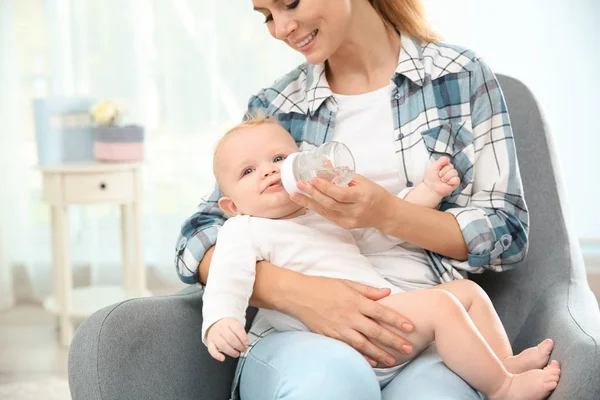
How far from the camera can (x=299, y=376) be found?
126 centimetres

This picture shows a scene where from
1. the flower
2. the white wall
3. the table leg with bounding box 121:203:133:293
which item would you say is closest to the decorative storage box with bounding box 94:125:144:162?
the flower

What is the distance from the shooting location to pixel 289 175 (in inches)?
56.5

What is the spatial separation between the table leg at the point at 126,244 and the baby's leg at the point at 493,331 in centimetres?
207

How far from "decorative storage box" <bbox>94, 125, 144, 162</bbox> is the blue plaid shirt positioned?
1504 mm

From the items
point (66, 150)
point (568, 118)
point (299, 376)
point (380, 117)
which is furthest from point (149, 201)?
point (299, 376)

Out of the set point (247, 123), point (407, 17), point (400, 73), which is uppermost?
point (407, 17)

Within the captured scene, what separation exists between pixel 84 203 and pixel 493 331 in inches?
77.9

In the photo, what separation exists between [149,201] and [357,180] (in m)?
2.42

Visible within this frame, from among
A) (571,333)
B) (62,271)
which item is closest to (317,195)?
(571,333)

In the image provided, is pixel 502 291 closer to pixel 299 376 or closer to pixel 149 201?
pixel 299 376

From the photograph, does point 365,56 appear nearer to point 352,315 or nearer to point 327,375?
point 352,315

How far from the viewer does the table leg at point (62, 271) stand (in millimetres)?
3133

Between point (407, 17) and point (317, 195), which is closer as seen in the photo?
point (317, 195)

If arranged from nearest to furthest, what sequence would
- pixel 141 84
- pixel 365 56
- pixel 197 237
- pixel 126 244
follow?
pixel 197 237, pixel 365 56, pixel 126 244, pixel 141 84
